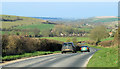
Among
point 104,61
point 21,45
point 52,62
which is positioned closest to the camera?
point 104,61

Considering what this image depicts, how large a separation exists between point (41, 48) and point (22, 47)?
10.2 meters

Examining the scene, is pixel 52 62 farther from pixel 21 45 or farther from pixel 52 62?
pixel 21 45

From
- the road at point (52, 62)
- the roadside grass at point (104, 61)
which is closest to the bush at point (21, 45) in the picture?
the road at point (52, 62)

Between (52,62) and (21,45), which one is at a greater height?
(21,45)

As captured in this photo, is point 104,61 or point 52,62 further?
point 52,62

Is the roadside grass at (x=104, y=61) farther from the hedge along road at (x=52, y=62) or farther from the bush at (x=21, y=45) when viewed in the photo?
the bush at (x=21, y=45)

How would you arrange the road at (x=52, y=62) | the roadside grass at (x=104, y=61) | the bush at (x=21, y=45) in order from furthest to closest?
1. the bush at (x=21, y=45)
2. the road at (x=52, y=62)
3. the roadside grass at (x=104, y=61)

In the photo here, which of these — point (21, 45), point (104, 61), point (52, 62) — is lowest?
point (52, 62)

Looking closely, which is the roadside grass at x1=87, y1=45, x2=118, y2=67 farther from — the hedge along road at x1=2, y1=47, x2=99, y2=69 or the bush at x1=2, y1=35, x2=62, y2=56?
the bush at x1=2, y1=35, x2=62, y2=56

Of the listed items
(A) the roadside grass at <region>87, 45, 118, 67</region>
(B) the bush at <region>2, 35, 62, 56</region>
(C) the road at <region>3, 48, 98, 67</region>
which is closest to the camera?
(A) the roadside grass at <region>87, 45, 118, 67</region>

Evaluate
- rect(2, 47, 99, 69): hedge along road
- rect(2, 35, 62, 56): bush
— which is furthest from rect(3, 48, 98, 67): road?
rect(2, 35, 62, 56): bush

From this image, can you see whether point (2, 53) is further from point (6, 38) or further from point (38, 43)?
point (38, 43)

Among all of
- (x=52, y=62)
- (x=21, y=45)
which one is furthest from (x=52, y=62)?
(x=21, y=45)

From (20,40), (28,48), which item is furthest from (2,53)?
(28,48)
